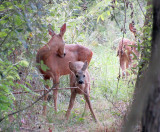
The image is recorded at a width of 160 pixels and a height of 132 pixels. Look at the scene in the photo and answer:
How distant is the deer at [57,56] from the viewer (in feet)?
23.5

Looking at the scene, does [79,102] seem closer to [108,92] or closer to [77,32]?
[108,92]

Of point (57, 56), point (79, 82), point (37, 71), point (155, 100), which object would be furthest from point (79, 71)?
point (155, 100)

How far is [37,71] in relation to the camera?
6.97 m

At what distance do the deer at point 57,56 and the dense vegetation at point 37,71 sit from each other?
32 centimetres

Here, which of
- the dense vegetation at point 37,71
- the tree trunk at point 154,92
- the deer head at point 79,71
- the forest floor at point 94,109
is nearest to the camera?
the tree trunk at point 154,92

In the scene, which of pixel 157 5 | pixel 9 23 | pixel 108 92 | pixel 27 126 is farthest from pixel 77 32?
pixel 157 5

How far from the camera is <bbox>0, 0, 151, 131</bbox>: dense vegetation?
3.98 metres

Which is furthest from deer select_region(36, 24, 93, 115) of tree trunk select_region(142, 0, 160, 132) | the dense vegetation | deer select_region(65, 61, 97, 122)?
tree trunk select_region(142, 0, 160, 132)

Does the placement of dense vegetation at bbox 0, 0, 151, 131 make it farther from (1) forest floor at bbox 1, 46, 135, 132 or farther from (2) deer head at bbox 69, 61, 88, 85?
(2) deer head at bbox 69, 61, 88, 85

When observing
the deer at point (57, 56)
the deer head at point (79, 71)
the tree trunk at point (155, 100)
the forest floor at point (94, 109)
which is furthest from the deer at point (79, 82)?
the tree trunk at point (155, 100)

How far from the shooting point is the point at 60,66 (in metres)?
7.52

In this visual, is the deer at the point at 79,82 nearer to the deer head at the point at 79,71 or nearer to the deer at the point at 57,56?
the deer head at the point at 79,71

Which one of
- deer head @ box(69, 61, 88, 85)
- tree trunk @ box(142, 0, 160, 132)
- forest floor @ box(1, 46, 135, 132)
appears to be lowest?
forest floor @ box(1, 46, 135, 132)

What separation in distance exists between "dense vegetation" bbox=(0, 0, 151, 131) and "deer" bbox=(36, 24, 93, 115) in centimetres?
32
